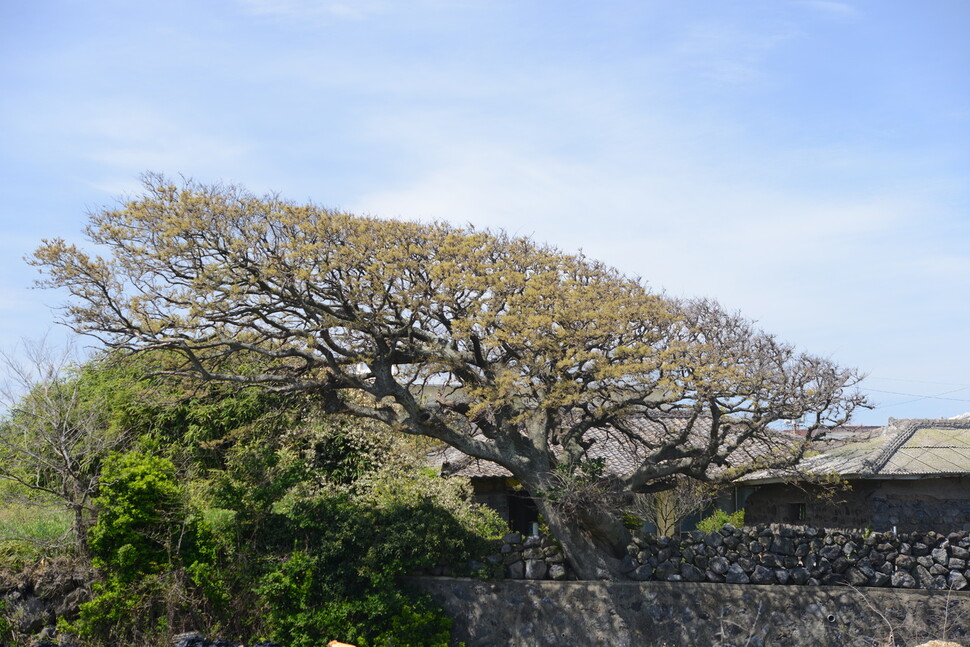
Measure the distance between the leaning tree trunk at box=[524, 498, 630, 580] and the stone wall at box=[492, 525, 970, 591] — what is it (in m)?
0.29

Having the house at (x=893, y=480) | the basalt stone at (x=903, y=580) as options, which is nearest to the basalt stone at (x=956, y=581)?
the basalt stone at (x=903, y=580)

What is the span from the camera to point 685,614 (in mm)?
14594

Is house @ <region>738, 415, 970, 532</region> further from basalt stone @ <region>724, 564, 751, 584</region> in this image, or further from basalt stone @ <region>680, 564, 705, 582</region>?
basalt stone @ <region>680, 564, 705, 582</region>

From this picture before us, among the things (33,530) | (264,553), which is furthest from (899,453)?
(33,530)

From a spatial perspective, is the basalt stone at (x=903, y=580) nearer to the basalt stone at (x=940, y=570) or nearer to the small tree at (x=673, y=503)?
the basalt stone at (x=940, y=570)

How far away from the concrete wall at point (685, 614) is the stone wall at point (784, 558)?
0.81ft

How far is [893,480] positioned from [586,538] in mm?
6114

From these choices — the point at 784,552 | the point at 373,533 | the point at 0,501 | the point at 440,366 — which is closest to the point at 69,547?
the point at 0,501

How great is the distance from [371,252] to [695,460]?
6.86 m

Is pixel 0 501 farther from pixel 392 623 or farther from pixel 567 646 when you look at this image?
pixel 567 646

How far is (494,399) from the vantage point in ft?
48.4

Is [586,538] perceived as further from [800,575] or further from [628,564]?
[800,575]

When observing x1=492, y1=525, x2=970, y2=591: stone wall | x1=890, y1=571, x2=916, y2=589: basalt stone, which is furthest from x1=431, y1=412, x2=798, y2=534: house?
x1=890, y1=571, x2=916, y2=589: basalt stone

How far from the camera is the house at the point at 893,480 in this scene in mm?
15945
